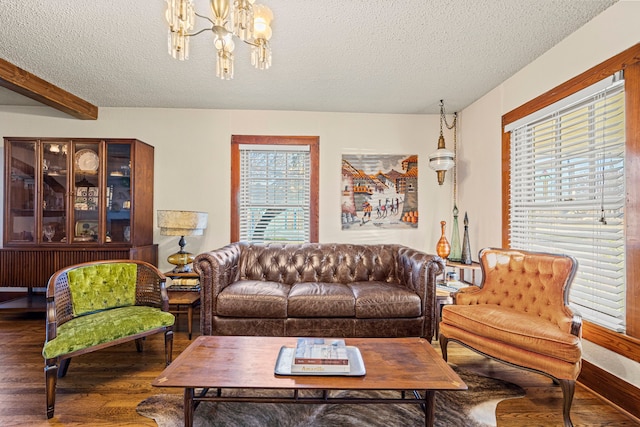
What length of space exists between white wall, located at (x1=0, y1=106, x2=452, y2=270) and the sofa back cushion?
0.71 meters

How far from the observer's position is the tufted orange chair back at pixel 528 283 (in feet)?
6.95

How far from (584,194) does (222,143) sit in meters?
3.68

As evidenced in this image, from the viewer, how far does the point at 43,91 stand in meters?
3.15

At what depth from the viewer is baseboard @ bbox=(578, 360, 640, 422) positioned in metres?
1.85

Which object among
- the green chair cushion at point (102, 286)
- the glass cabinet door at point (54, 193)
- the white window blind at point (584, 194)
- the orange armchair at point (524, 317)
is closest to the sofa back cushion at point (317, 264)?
the orange armchair at point (524, 317)

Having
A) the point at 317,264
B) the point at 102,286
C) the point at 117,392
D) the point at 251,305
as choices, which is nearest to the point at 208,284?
the point at 251,305

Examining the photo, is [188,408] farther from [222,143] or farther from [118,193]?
[222,143]

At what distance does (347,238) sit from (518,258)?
2.00 m

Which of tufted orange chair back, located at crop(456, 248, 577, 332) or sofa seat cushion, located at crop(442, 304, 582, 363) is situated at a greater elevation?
tufted orange chair back, located at crop(456, 248, 577, 332)

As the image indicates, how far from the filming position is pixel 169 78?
3094 millimetres

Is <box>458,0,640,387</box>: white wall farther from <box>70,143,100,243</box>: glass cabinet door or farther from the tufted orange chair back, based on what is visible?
<box>70,143,100,243</box>: glass cabinet door

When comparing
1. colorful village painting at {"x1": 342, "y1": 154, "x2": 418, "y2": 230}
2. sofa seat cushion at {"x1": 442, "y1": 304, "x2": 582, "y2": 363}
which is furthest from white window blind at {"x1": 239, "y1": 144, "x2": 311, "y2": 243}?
sofa seat cushion at {"x1": 442, "y1": 304, "x2": 582, "y2": 363}

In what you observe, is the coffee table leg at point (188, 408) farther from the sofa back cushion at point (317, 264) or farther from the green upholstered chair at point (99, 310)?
the sofa back cushion at point (317, 264)

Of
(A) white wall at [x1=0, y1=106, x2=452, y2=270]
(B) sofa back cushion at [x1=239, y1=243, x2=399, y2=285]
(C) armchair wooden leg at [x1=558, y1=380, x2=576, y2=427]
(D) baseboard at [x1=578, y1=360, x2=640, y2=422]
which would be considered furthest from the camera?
(A) white wall at [x1=0, y1=106, x2=452, y2=270]
